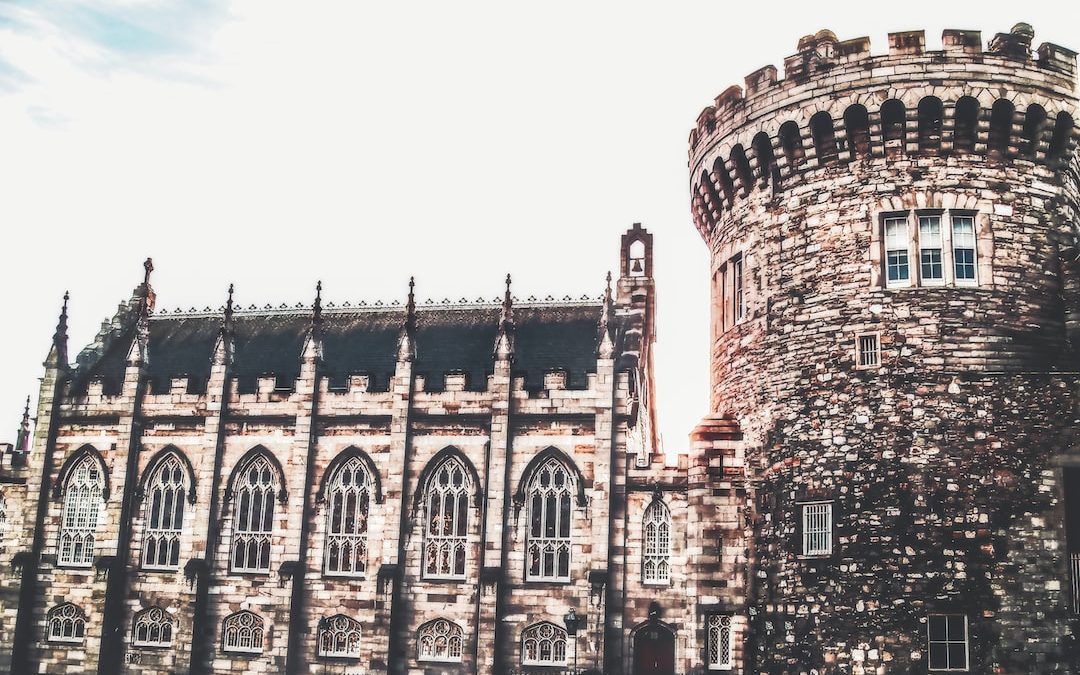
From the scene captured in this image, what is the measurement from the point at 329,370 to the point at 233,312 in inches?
250

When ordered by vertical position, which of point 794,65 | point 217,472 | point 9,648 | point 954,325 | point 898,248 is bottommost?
point 9,648

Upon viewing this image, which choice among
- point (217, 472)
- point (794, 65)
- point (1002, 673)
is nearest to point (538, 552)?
point (217, 472)

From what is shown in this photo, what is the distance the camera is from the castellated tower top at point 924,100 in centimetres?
2819

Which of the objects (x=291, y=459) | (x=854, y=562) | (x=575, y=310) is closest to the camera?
(x=854, y=562)

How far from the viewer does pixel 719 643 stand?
31766 mm

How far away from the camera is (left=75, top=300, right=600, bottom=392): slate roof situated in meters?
36.7

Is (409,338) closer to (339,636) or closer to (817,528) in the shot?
(339,636)

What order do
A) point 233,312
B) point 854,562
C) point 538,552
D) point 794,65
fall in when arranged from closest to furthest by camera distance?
point 854,562 < point 794,65 < point 538,552 < point 233,312

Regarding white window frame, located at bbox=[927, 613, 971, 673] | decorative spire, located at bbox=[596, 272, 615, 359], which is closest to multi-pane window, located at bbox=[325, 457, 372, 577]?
decorative spire, located at bbox=[596, 272, 615, 359]

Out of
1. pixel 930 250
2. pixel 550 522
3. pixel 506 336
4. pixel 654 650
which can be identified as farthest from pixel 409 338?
pixel 930 250

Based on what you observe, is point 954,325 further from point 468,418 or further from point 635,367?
point 468,418

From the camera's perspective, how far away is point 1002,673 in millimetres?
25359

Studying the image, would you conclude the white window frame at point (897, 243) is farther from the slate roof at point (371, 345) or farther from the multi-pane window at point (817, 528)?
the slate roof at point (371, 345)

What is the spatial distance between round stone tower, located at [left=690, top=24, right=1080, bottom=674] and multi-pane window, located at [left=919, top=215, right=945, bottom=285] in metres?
0.05
